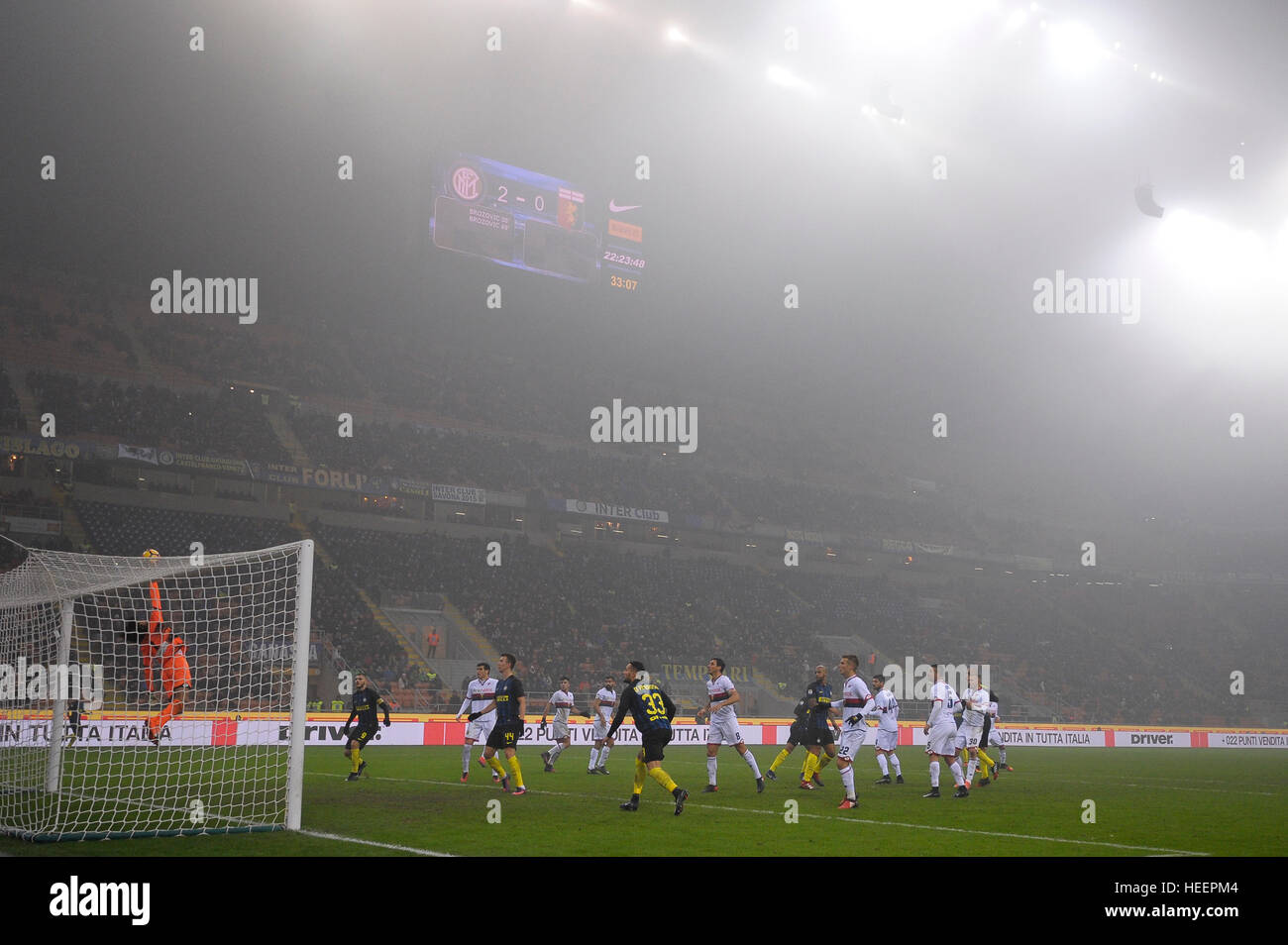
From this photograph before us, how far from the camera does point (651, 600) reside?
45594mm

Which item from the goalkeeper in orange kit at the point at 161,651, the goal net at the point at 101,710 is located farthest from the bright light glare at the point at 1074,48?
the goalkeeper in orange kit at the point at 161,651

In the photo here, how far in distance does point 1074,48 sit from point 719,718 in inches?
983

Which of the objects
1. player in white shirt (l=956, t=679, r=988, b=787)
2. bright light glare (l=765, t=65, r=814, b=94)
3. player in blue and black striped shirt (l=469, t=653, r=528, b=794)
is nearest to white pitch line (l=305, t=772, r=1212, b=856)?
player in blue and black striped shirt (l=469, t=653, r=528, b=794)

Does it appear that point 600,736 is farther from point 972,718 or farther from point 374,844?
point 374,844

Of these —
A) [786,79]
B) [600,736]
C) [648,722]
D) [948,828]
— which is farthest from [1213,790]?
[786,79]

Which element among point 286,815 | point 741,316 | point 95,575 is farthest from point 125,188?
point 286,815

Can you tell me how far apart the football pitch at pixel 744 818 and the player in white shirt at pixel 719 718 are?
0.40 metres

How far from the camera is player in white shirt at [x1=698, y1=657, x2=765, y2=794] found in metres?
17.9

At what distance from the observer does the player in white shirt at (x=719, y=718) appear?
58.6 ft

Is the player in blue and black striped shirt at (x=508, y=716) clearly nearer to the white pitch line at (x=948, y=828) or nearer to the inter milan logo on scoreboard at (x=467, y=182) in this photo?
the white pitch line at (x=948, y=828)

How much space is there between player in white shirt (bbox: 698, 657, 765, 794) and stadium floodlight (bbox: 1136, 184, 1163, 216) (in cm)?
2759

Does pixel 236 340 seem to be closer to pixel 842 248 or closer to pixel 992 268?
pixel 842 248

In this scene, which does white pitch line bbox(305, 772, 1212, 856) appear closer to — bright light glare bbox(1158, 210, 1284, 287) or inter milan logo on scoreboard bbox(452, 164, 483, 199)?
inter milan logo on scoreboard bbox(452, 164, 483, 199)

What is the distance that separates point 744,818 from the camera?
46.6 feet
